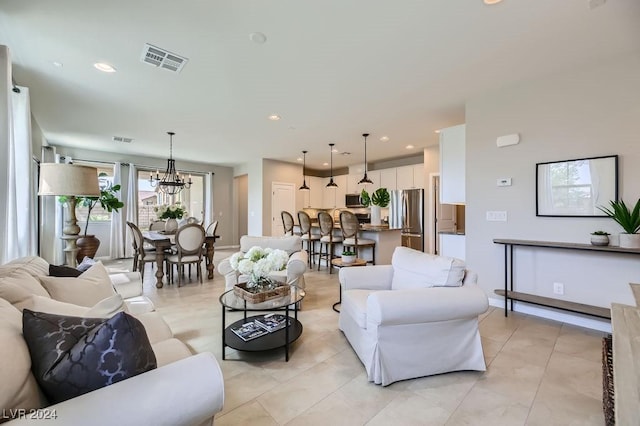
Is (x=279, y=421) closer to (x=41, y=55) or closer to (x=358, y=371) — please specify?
(x=358, y=371)

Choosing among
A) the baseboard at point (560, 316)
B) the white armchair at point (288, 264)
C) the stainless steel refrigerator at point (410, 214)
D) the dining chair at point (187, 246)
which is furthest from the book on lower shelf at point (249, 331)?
the stainless steel refrigerator at point (410, 214)

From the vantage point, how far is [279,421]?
1606 millimetres

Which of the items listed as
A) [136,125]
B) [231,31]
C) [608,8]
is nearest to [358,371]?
[231,31]

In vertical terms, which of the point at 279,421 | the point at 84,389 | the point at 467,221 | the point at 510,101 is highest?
the point at 510,101

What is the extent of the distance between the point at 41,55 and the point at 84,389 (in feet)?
11.1

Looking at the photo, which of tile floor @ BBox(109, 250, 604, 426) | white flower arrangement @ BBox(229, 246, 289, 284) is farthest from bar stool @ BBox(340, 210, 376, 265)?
white flower arrangement @ BBox(229, 246, 289, 284)

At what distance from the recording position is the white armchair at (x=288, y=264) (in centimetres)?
336

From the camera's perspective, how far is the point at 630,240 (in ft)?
8.31

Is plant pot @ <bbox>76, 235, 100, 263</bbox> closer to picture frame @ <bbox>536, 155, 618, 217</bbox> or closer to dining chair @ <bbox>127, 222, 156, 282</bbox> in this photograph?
dining chair @ <bbox>127, 222, 156, 282</bbox>

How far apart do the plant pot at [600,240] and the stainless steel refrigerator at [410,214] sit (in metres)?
3.97

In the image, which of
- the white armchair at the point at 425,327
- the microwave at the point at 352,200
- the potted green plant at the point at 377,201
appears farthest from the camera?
the microwave at the point at 352,200

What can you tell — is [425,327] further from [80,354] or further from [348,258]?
[80,354]

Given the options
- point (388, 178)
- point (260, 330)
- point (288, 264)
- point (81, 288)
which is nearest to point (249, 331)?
point (260, 330)

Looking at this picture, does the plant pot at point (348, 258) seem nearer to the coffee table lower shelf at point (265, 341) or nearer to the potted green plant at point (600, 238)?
the coffee table lower shelf at point (265, 341)
